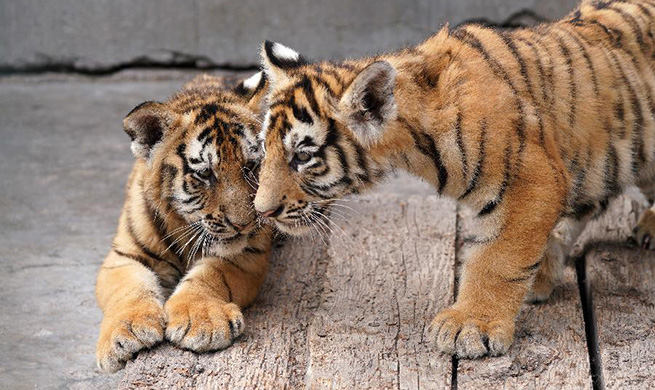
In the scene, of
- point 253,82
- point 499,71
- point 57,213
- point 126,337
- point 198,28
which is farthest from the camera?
point 198,28

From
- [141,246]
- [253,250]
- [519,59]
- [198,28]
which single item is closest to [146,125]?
[141,246]

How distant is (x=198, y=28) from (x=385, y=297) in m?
3.67

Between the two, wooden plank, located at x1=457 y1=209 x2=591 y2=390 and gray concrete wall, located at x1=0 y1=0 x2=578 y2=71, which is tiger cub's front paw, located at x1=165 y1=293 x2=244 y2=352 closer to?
wooden plank, located at x1=457 y1=209 x2=591 y2=390

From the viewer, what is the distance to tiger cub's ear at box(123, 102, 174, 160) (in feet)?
11.7

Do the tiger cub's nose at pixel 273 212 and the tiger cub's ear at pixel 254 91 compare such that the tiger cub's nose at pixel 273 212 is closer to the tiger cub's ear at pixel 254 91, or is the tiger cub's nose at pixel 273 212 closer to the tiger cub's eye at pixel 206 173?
the tiger cub's eye at pixel 206 173

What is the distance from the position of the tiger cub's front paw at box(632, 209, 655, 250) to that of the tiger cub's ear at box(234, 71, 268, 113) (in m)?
1.70

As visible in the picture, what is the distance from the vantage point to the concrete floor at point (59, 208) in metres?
3.96

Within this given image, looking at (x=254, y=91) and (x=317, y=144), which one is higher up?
(x=317, y=144)

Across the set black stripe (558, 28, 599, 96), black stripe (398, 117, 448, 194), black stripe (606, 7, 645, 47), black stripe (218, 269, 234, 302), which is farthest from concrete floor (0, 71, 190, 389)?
black stripe (606, 7, 645, 47)

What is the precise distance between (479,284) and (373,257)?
85cm

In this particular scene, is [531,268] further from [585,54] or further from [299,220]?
[585,54]

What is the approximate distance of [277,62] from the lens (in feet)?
11.6

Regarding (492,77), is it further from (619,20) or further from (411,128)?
(619,20)

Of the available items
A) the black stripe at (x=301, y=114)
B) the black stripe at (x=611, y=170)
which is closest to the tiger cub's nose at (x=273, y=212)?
the black stripe at (x=301, y=114)
